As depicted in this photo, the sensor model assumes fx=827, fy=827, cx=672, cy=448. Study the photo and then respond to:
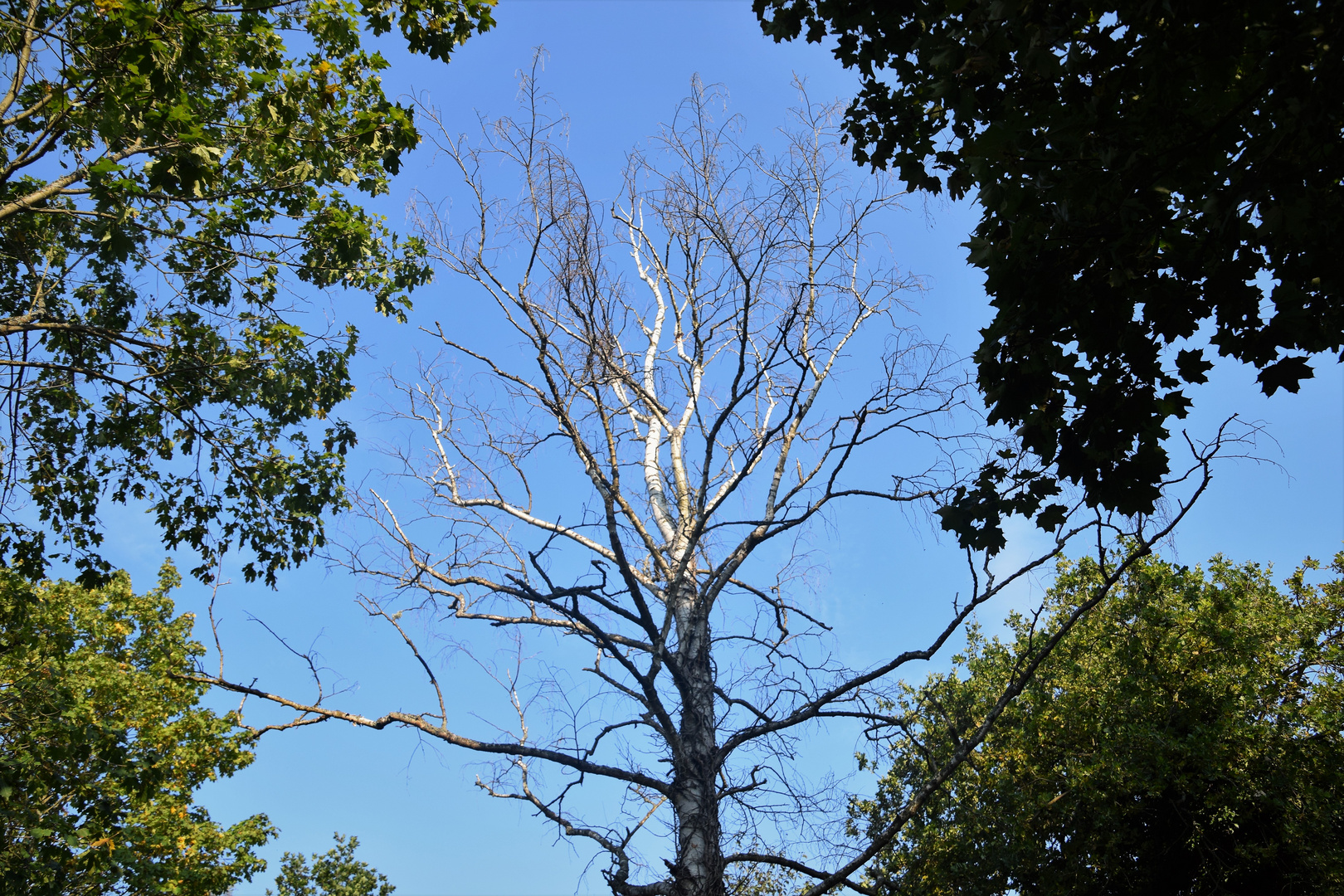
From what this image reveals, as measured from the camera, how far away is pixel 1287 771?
11.2 m

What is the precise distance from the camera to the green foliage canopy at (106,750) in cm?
704

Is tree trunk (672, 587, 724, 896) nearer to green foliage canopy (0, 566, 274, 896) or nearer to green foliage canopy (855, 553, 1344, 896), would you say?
green foliage canopy (0, 566, 274, 896)

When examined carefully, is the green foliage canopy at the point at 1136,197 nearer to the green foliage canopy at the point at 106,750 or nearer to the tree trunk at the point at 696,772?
the tree trunk at the point at 696,772

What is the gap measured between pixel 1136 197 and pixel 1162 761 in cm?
1042

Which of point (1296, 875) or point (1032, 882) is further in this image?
point (1032, 882)

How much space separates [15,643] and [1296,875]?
49.5 ft

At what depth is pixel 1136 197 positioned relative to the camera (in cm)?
360

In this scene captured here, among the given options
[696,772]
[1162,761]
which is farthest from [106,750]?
[1162,761]

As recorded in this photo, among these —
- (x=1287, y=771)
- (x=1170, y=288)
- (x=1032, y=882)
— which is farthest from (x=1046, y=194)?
(x=1032, y=882)

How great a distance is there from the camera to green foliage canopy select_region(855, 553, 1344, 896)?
11398mm

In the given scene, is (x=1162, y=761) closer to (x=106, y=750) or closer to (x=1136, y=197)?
(x=1136, y=197)

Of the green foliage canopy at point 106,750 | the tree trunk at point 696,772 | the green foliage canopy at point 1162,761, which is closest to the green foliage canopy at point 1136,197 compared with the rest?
the tree trunk at point 696,772

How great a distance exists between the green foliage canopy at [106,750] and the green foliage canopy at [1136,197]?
6073 millimetres

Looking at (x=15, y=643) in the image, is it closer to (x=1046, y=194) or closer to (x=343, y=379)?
(x=343, y=379)
